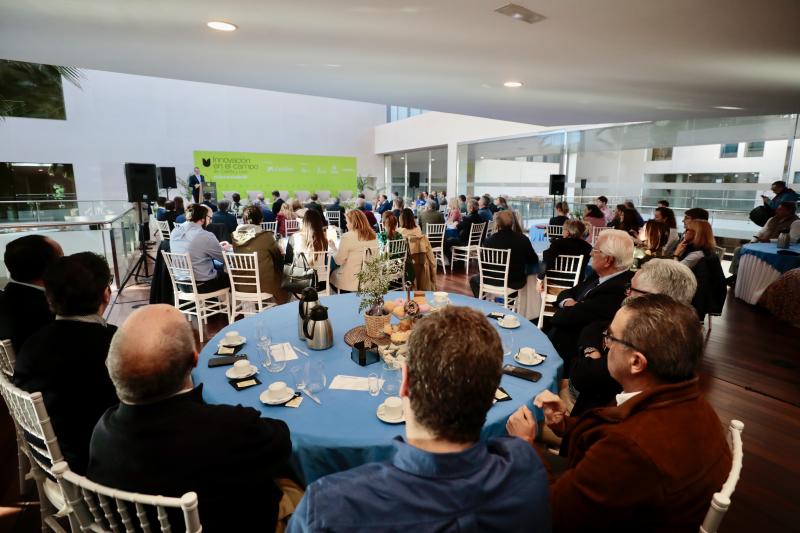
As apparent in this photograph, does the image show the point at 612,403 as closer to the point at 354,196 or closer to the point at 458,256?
the point at 458,256

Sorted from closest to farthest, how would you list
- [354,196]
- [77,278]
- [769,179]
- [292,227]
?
[77,278] < [769,179] < [292,227] < [354,196]

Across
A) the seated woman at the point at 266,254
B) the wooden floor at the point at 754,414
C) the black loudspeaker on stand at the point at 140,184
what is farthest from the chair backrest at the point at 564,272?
the black loudspeaker on stand at the point at 140,184

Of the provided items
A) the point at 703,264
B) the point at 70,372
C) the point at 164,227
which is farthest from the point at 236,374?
the point at 164,227

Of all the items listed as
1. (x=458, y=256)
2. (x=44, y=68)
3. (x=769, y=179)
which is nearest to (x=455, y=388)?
(x=458, y=256)

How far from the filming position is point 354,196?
16.8 metres

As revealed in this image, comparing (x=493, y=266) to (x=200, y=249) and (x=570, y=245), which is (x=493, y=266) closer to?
(x=570, y=245)

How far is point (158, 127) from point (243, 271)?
11759 mm

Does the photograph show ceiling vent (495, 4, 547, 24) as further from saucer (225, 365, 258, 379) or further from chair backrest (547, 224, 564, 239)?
chair backrest (547, 224, 564, 239)

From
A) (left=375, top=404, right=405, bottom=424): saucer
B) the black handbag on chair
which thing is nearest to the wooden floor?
the black handbag on chair

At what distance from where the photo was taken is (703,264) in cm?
412

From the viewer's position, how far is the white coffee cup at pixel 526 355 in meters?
2.01

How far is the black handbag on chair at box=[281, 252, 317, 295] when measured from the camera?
4047mm

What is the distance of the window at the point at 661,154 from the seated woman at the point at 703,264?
216 inches

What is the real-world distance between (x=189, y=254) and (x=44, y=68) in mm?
10753
